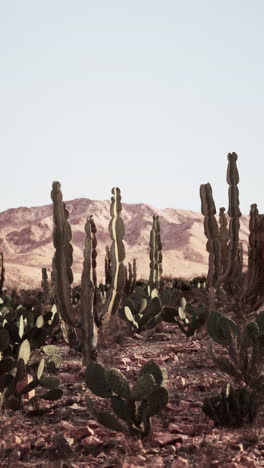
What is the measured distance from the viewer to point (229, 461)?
4668 mm

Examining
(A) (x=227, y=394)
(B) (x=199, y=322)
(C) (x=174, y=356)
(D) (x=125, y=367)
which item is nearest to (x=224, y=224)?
(B) (x=199, y=322)

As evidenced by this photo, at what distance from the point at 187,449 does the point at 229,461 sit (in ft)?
1.44

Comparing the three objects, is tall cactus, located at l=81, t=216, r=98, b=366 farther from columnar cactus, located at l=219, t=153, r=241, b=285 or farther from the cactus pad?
columnar cactus, located at l=219, t=153, r=241, b=285

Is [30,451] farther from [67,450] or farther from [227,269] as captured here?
[227,269]

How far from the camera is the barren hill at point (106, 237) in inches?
2544

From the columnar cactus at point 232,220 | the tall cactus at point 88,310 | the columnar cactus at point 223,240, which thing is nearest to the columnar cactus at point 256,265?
the columnar cactus at point 232,220

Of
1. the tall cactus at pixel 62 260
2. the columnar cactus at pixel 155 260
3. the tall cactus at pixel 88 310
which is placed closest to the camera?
the tall cactus at pixel 88 310

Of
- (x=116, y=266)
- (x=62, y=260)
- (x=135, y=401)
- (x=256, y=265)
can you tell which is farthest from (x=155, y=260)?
(x=135, y=401)

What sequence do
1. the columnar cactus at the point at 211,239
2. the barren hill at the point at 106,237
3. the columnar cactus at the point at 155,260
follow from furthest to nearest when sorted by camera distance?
the barren hill at the point at 106,237, the columnar cactus at the point at 155,260, the columnar cactus at the point at 211,239

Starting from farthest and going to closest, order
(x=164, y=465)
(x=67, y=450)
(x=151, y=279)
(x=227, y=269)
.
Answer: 1. (x=151, y=279)
2. (x=227, y=269)
3. (x=67, y=450)
4. (x=164, y=465)

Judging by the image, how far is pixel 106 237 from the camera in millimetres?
85312

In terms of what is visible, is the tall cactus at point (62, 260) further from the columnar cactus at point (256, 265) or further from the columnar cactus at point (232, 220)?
the columnar cactus at point (256, 265)

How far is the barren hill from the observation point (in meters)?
64.6

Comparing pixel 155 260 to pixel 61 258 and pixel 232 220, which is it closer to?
pixel 232 220
